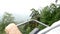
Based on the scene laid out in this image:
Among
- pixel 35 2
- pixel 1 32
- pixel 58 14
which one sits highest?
pixel 35 2

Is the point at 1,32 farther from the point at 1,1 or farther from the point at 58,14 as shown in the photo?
the point at 58,14

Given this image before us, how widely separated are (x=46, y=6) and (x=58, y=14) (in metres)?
0.21

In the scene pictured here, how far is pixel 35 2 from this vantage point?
2.43 m

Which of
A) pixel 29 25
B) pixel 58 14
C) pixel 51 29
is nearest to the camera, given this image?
pixel 51 29

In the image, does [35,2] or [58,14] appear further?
[35,2]

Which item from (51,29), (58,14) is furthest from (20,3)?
(51,29)

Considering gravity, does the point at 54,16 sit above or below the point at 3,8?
below

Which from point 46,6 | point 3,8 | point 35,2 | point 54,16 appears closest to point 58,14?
point 54,16

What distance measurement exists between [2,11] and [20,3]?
27 centimetres

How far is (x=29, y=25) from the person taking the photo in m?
2.40

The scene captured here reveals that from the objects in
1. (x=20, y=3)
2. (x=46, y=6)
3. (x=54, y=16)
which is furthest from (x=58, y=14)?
(x=20, y=3)

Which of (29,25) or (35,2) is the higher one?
(35,2)

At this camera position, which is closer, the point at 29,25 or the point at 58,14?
the point at 58,14

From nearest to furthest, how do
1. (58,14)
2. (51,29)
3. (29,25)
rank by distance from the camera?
(51,29) < (58,14) < (29,25)
